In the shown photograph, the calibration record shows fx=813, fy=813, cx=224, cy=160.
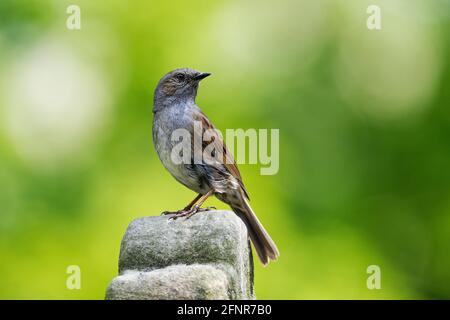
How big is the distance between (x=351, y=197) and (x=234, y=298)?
654cm

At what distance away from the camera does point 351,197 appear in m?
11.4

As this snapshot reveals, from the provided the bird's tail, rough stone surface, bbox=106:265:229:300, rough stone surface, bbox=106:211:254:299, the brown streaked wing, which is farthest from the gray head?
rough stone surface, bbox=106:265:229:300

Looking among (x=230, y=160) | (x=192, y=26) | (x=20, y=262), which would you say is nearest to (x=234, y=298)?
(x=230, y=160)

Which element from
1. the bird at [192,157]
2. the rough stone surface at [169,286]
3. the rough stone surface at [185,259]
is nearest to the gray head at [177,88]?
the bird at [192,157]

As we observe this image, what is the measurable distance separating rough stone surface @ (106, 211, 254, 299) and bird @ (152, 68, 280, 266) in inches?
42.3

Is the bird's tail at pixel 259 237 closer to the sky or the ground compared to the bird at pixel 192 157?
closer to the ground

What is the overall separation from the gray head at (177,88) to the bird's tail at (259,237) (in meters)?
1.01

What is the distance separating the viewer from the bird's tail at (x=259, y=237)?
6.90 meters

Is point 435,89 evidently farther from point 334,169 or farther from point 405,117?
point 334,169

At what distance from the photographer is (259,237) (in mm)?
6934

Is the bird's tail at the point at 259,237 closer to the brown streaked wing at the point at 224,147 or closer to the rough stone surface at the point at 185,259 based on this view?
the brown streaked wing at the point at 224,147

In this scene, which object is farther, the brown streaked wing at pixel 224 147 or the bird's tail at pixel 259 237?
the bird's tail at pixel 259 237

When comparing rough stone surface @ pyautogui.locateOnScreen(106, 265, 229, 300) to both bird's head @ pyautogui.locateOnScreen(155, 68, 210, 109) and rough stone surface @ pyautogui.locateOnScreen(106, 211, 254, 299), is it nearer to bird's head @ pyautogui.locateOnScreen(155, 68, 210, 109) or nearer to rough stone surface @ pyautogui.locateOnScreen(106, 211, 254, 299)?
rough stone surface @ pyautogui.locateOnScreen(106, 211, 254, 299)

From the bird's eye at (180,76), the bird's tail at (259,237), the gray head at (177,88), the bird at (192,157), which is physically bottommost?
the bird's tail at (259,237)
